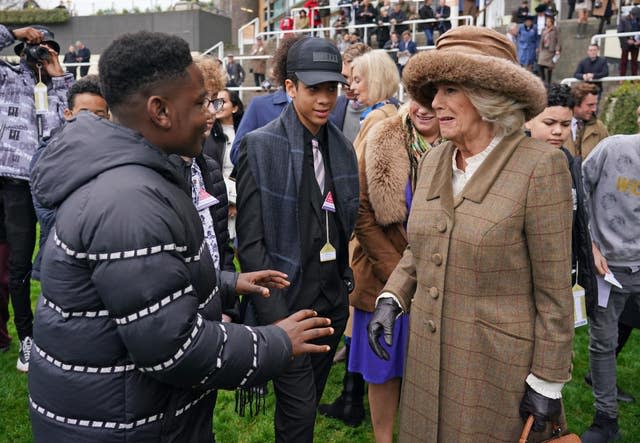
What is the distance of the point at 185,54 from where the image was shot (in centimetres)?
165

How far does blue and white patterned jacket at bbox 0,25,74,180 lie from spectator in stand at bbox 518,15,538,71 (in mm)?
13377

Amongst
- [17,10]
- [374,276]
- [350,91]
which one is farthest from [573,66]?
[17,10]

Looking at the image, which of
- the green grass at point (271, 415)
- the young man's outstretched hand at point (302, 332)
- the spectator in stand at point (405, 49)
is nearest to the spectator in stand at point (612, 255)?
the green grass at point (271, 415)

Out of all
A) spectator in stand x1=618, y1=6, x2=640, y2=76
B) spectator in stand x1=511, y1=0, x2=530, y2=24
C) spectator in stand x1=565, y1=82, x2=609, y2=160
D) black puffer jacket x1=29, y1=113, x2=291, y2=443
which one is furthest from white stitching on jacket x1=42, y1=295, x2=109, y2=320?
spectator in stand x1=511, y1=0, x2=530, y2=24

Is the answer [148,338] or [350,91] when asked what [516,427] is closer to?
[148,338]

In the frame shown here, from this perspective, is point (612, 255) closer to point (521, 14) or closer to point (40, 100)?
point (40, 100)

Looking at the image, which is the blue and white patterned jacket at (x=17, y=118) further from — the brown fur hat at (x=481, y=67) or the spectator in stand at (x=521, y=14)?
the spectator in stand at (x=521, y=14)

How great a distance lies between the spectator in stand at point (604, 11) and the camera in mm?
15875

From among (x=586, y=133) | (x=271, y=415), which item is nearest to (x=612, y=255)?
(x=271, y=415)

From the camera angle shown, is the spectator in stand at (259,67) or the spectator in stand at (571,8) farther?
the spectator in stand at (259,67)

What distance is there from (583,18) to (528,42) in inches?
103

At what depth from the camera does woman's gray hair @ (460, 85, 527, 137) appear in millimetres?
2207

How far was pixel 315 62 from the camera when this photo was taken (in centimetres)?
290

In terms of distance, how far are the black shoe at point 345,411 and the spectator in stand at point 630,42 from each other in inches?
491
